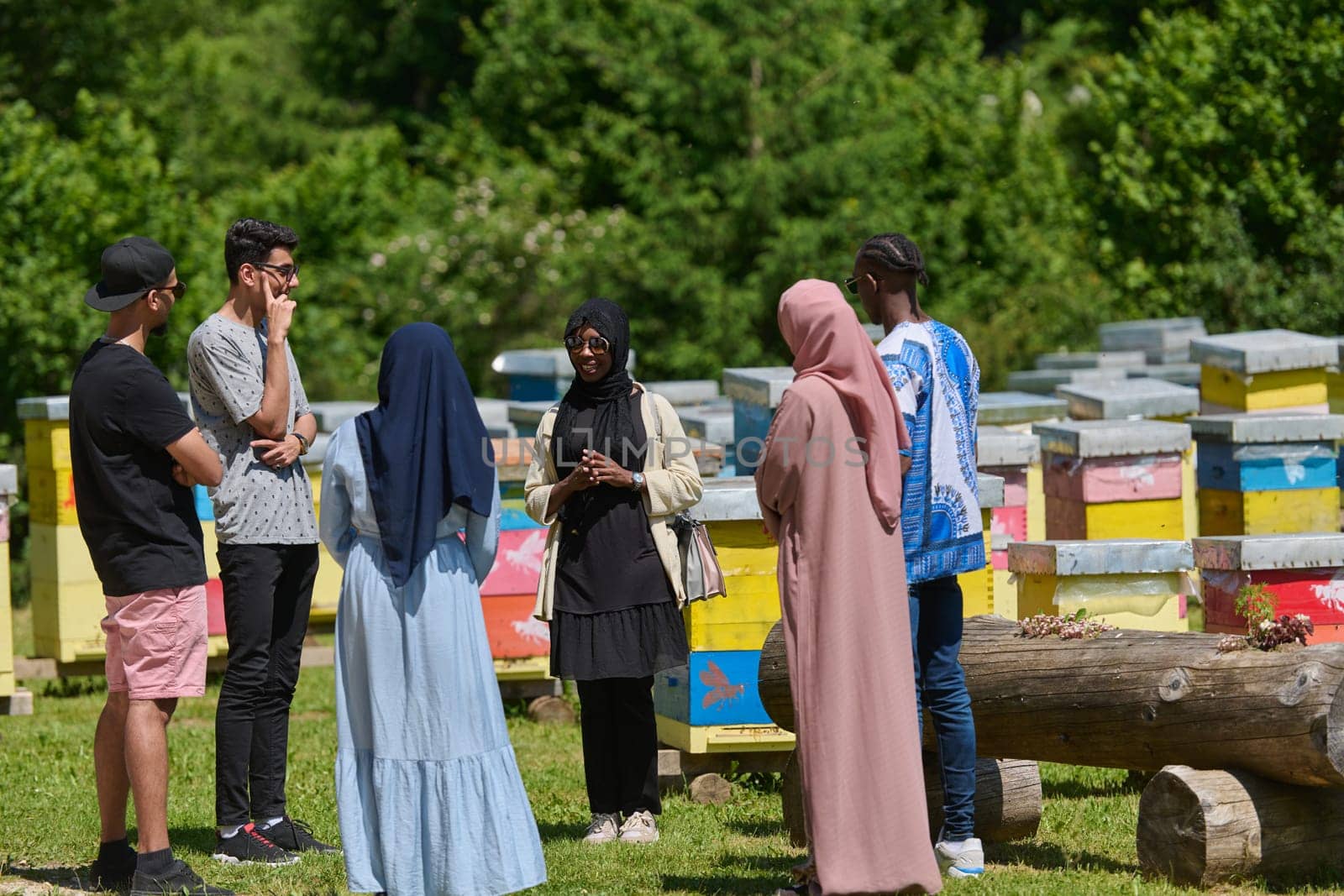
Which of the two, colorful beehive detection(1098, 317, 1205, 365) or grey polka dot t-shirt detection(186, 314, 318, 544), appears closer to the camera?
grey polka dot t-shirt detection(186, 314, 318, 544)

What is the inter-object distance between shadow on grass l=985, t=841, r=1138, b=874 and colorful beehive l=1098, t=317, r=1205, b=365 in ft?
29.3

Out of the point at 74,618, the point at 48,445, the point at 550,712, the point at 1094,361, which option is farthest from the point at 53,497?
the point at 1094,361

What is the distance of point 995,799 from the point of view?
5.51 m

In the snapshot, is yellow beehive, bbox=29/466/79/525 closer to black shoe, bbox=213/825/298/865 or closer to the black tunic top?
black shoe, bbox=213/825/298/865

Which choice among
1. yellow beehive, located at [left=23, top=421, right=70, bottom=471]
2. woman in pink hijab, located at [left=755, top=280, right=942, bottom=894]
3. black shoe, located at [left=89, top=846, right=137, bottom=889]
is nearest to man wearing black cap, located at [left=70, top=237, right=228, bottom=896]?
black shoe, located at [left=89, top=846, right=137, bottom=889]

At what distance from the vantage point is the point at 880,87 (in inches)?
802

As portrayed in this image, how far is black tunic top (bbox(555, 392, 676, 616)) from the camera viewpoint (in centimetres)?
564

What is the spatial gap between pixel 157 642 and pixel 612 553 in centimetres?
152

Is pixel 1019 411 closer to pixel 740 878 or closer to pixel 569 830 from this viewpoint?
pixel 569 830

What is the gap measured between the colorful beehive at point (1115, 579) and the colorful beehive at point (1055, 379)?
469 cm

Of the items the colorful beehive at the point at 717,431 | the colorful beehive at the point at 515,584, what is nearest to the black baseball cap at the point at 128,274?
the colorful beehive at the point at 515,584

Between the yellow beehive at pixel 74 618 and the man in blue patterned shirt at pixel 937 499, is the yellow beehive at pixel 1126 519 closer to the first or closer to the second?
the man in blue patterned shirt at pixel 937 499

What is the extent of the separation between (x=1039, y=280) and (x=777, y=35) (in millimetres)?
5092

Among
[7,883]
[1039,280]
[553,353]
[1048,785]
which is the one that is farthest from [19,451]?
[1039,280]
